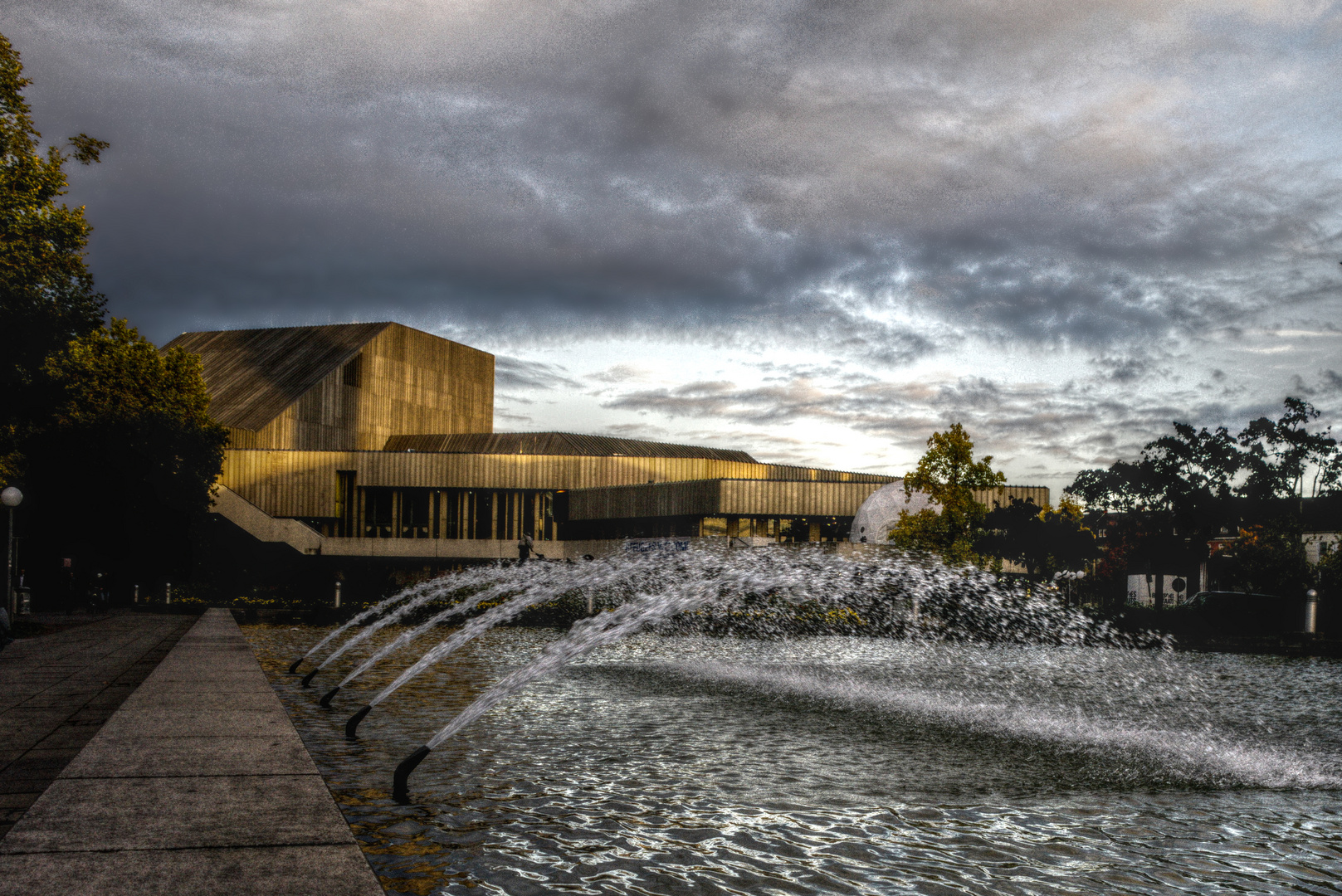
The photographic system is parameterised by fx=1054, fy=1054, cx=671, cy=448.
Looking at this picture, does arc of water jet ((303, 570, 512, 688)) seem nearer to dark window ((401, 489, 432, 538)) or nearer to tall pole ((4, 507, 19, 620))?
tall pole ((4, 507, 19, 620))

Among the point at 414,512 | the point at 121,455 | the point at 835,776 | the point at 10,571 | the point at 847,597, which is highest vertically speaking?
the point at 121,455

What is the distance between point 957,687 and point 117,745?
35.3ft

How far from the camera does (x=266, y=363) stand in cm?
7781

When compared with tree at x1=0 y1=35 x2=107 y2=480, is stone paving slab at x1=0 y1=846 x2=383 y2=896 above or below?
below

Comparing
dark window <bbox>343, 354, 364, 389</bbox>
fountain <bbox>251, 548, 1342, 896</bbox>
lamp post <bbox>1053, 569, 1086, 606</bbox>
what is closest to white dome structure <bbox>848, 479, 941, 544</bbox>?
lamp post <bbox>1053, 569, 1086, 606</bbox>

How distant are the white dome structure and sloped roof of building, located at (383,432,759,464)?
70.7ft

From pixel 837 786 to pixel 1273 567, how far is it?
39166 mm

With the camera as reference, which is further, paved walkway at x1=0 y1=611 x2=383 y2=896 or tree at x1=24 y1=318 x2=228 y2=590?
tree at x1=24 y1=318 x2=228 y2=590

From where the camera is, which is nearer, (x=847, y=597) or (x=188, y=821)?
(x=188, y=821)

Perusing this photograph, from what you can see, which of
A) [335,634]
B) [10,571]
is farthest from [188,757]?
[10,571]

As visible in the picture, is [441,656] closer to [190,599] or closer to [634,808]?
[634,808]

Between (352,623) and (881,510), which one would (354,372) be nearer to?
(881,510)

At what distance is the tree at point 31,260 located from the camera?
25.3m

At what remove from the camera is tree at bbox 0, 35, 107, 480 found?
25.3m
